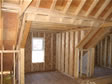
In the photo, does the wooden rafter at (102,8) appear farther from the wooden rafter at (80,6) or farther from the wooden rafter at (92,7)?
the wooden rafter at (80,6)

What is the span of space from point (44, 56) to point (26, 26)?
3526mm

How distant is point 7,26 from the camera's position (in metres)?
2.92

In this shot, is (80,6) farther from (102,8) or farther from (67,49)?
(67,49)

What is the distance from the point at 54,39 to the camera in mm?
6430

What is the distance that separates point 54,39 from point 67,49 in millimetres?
1288

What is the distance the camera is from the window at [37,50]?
6031 millimetres

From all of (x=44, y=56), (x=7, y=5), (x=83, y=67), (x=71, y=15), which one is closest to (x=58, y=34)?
(x=44, y=56)

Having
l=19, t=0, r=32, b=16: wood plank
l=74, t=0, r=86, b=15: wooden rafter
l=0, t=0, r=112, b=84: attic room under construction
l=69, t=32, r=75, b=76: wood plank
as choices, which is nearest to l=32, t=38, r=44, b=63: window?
l=0, t=0, r=112, b=84: attic room under construction

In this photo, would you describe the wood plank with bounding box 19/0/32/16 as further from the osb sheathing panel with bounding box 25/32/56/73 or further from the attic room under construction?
the osb sheathing panel with bounding box 25/32/56/73

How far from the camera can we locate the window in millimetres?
6031

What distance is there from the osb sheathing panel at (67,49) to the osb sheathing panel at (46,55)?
30 cm

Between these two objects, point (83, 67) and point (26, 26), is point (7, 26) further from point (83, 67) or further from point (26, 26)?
point (83, 67)

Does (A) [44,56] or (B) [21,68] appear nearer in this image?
(B) [21,68]

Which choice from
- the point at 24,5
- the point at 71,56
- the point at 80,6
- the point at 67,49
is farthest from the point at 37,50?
the point at 24,5
